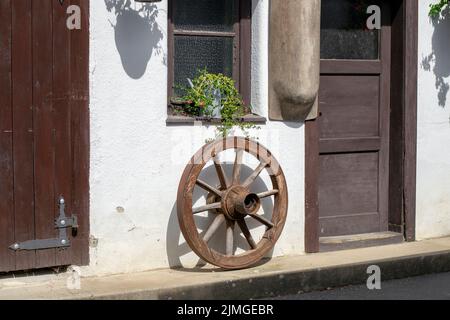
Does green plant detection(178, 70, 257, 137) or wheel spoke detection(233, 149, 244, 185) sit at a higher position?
green plant detection(178, 70, 257, 137)

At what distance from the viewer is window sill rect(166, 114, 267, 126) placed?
762 cm

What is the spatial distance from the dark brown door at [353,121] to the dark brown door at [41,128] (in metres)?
2.45

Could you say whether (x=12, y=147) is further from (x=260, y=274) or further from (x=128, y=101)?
(x=260, y=274)

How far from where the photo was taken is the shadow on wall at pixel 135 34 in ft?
23.9

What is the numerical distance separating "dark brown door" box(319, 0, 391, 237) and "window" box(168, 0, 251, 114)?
84cm

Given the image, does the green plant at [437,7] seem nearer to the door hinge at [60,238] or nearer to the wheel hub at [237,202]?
the wheel hub at [237,202]

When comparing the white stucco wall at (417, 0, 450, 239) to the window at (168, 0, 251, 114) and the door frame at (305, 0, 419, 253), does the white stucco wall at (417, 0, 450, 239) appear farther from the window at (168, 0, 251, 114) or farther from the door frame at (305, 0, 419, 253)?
the window at (168, 0, 251, 114)

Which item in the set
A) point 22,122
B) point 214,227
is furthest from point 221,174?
point 22,122

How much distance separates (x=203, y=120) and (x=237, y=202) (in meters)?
0.75

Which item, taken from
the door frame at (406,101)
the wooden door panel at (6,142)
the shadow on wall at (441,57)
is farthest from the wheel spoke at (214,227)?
the shadow on wall at (441,57)

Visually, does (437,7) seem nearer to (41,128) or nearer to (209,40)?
(209,40)

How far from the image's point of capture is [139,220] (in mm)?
7477

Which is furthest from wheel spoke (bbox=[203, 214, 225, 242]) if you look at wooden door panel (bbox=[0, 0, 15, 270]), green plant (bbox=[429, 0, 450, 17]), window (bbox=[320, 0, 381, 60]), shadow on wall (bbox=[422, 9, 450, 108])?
green plant (bbox=[429, 0, 450, 17])

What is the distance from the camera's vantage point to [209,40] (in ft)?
26.5
